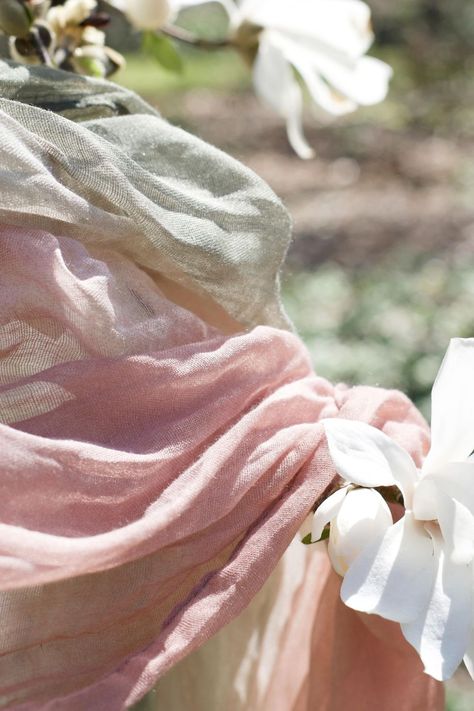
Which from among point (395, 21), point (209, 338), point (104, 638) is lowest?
point (395, 21)

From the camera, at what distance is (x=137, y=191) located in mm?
583

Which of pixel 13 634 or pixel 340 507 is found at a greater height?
pixel 340 507

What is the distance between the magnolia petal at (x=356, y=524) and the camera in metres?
0.52

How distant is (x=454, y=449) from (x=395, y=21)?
19.1 ft

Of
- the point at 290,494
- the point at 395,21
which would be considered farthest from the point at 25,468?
the point at 395,21

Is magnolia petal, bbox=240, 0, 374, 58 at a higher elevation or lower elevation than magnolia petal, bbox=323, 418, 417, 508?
higher

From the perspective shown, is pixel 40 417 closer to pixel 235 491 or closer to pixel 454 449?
pixel 235 491

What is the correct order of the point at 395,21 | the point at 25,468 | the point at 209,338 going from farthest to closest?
1. the point at 395,21
2. the point at 209,338
3. the point at 25,468

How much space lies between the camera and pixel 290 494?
574 mm

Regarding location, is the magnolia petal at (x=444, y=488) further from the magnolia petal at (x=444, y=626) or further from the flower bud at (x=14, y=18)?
the flower bud at (x=14, y=18)

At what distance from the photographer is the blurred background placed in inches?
93.0

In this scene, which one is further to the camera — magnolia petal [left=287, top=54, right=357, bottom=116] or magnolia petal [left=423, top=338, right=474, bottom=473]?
→ magnolia petal [left=287, top=54, right=357, bottom=116]

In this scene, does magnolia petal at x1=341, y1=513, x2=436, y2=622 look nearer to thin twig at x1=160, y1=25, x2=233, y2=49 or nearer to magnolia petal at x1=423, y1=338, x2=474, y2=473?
magnolia petal at x1=423, y1=338, x2=474, y2=473

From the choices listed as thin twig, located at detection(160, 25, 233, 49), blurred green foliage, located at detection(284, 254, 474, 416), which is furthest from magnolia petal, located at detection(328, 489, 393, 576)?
blurred green foliage, located at detection(284, 254, 474, 416)
